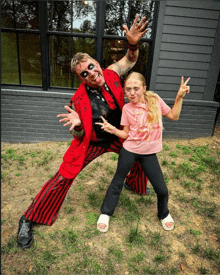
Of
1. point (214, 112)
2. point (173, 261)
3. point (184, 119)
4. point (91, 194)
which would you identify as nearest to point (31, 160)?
point (91, 194)

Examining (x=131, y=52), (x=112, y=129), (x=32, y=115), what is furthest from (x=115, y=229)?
(x=32, y=115)

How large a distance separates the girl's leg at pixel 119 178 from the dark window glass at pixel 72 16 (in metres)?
2.99

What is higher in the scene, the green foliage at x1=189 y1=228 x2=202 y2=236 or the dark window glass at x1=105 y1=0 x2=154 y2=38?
the dark window glass at x1=105 y1=0 x2=154 y2=38

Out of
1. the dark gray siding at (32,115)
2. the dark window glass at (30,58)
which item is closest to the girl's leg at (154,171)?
the dark gray siding at (32,115)

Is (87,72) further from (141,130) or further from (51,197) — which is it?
(51,197)

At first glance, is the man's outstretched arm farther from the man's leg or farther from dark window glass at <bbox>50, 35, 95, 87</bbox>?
dark window glass at <bbox>50, 35, 95, 87</bbox>

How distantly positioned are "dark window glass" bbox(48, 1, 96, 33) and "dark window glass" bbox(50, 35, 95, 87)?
0.58 ft

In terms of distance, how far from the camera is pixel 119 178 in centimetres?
226

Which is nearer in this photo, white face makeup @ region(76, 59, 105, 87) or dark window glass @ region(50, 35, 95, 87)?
white face makeup @ region(76, 59, 105, 87)

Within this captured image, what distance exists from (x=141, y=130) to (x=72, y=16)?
3133 mm

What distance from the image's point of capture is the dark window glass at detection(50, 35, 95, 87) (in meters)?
4.21

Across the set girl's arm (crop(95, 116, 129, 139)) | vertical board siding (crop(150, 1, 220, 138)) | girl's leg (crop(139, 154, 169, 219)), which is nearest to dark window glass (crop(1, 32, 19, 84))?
vertical board siding (crop(150, 1, 220, 138))

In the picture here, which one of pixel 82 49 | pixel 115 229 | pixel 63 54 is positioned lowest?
pixel 115 229

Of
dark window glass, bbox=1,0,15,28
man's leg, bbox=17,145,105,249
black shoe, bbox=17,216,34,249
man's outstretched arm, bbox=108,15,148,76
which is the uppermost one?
dark window glass, bbox=1,0,15,28
